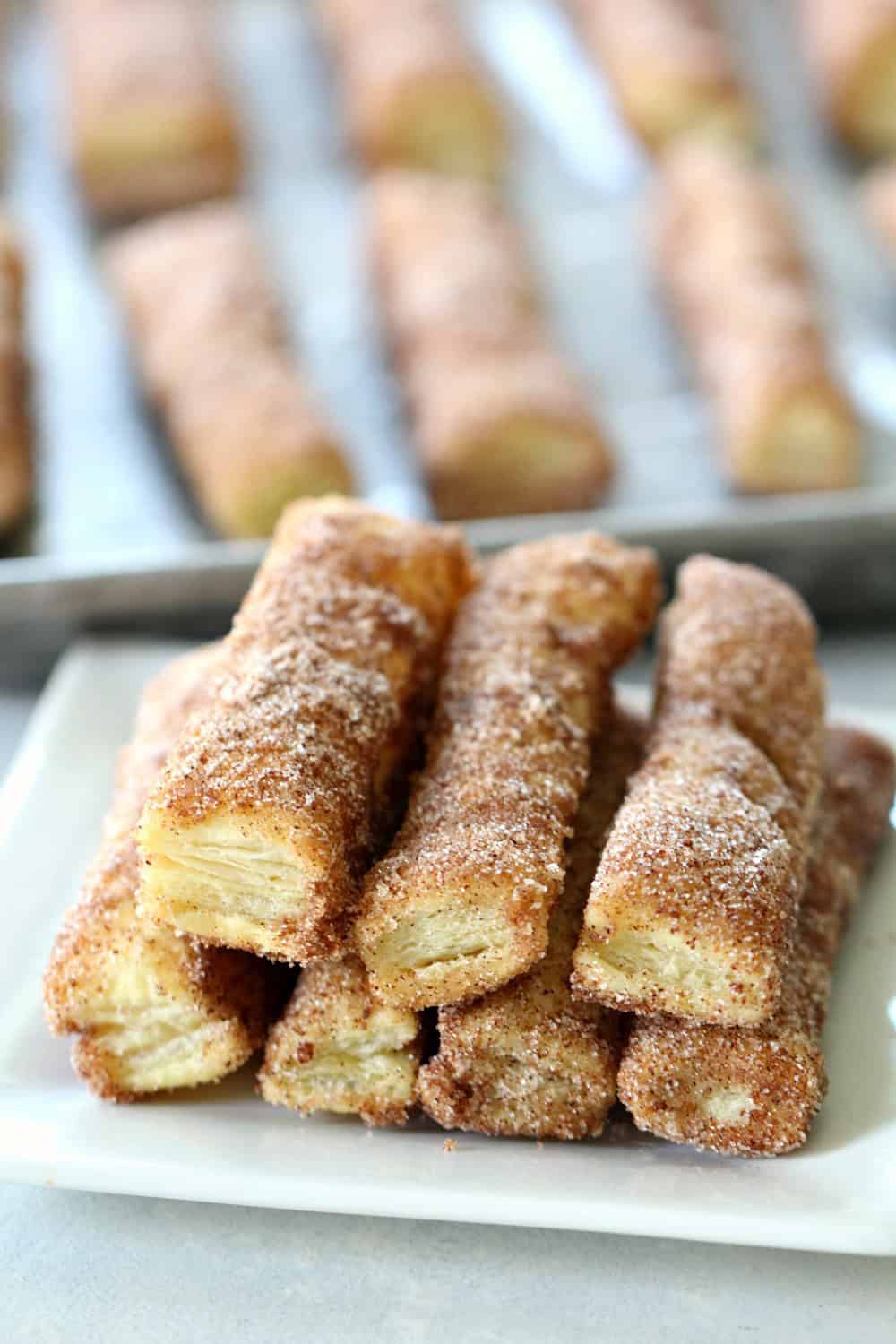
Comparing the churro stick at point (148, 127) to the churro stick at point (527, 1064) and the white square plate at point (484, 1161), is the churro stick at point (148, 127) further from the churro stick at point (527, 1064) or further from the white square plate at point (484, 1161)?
the churro stick at point (527, 1064)

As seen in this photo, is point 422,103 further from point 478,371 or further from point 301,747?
point 301,747

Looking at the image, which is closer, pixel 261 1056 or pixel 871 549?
pixel 261 1056

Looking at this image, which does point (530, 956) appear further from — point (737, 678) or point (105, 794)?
point (105, 794)

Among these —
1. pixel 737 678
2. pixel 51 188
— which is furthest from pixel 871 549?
pixel 51 188

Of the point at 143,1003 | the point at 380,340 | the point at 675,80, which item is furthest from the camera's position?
the point at 675,80

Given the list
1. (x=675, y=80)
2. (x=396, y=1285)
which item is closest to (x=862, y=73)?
(x=675, y=80)

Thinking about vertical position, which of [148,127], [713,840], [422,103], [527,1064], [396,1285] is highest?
[148,127]
